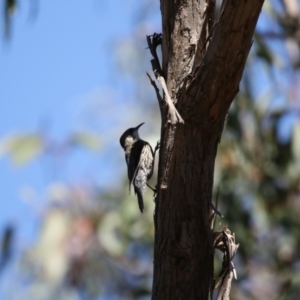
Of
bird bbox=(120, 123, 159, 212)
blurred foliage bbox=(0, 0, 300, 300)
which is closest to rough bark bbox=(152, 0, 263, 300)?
bird bbox=(120, 123, 159, 212)

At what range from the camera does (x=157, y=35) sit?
84.7 inches

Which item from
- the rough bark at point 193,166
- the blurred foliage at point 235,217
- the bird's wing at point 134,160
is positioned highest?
the blurred foliage at point 235,217

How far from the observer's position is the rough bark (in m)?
1.89

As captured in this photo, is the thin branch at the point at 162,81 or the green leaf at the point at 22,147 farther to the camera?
the green leaf at the point at 22,147

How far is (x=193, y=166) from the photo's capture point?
76.7 inches

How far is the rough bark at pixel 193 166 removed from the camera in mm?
1893

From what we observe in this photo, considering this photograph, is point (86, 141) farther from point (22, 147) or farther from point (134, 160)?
point (134, 160)

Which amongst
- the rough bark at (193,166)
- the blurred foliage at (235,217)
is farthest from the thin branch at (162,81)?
the blurred foliage at (235,217)

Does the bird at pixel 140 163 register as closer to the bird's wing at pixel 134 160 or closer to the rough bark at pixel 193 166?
the bird's wing at pixel 134 160

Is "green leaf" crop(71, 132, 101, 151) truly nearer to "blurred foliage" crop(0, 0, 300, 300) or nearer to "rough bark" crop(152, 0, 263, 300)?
"blurred foliage" crop(0, 0, 300, 300)

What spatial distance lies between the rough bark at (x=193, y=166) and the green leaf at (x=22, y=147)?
291 centimetres

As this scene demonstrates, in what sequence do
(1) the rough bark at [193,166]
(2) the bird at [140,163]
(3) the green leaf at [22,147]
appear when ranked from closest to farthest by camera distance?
(1) the rough bark at [193,166] < (2) the bird at [140,163] < (3) the green leaf at [22,147]

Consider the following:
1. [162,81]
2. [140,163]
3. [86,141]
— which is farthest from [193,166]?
[86,141]

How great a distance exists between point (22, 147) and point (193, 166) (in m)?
3.12
